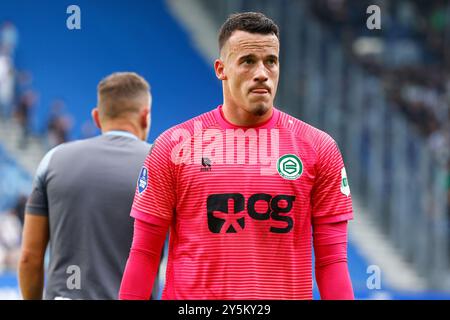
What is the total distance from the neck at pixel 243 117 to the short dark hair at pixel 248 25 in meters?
0.24

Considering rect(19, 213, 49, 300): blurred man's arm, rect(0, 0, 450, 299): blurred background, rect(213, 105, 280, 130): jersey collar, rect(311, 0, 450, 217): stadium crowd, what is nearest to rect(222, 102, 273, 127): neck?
rect(213, 105, 280, 130): jersey collar

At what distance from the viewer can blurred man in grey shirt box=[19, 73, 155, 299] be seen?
4422 mm

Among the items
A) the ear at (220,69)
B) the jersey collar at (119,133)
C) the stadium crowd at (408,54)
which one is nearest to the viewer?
the ear at (220,69)

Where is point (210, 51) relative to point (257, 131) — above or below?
above

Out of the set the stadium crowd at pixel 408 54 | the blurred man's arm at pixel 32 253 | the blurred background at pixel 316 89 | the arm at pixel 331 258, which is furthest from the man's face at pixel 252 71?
the stadium crowd at pixel 408 54

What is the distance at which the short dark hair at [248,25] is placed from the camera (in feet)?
11.5

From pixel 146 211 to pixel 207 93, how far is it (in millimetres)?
10305

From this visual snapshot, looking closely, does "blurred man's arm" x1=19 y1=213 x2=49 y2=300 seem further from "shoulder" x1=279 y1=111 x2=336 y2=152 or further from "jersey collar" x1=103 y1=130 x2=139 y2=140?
"shoulder" x1=279 y1=111 x2=336 y2=152

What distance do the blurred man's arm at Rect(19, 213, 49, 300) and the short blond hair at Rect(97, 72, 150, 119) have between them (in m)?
0.55

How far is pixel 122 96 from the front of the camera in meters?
4.66

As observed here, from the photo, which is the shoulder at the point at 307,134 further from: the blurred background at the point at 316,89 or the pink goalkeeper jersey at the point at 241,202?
the blurred background at the point at 316,89

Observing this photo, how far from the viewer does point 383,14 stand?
1439cm
